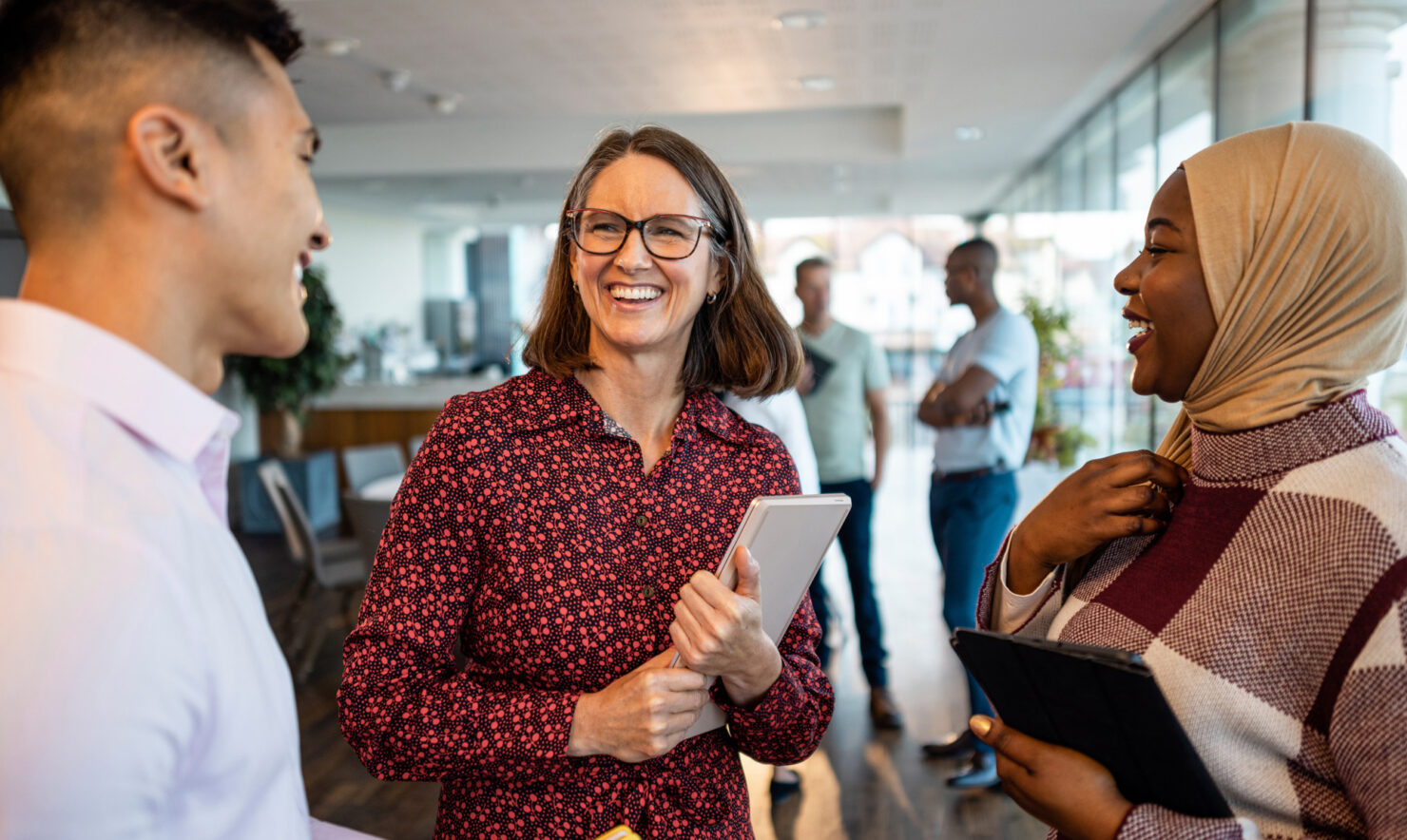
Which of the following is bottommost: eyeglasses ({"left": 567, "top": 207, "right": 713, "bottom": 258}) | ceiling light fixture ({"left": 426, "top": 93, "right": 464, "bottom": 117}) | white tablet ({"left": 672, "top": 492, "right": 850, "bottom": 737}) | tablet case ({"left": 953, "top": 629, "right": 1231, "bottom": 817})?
tablet case ({"left": 953, "top": 629, "right": 1231, "bottom": 817})

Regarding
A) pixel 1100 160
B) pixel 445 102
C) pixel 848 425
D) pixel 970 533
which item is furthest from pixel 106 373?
pixel 1100 160

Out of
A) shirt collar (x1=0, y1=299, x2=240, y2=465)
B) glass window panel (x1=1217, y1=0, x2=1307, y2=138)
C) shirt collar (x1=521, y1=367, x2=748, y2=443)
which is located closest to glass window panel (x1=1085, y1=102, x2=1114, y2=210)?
glass window panel (x1=1217, y1=0, x2=1307, y2=138)

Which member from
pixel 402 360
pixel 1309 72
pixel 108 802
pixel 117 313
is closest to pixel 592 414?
pixel 117 313

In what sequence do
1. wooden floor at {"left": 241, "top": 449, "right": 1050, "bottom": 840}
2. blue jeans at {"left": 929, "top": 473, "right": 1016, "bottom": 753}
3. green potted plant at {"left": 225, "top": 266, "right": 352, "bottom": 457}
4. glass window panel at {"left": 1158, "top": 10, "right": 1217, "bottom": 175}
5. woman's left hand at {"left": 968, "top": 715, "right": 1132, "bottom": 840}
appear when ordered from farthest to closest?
green potted plant at {"left": 225, "top": 266, "right": 352, "bottom": 457}
glass window panel at {"left": 1158, "top": 10, "right": 1217, "bottom": 175}
blue jeans at {"left": 929, "top": 473, "right": 1016, "bottom": 753}
wooden floor at {"left": 241, "top": 449, "right": 1050, "bottom": 840}
woman's left hand at {"left": 968, "top": 715, "right": 1132, "bottom": 840}

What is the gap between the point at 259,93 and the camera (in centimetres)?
71

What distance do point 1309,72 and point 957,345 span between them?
158 cm

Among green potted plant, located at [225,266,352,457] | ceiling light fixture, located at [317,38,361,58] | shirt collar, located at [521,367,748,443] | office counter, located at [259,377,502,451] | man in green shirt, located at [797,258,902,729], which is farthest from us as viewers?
office counter, located at [259,377,502,451]

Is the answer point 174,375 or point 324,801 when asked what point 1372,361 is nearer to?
point 174,375

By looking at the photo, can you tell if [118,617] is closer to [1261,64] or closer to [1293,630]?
[1293,630]

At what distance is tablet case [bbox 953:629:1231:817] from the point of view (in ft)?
2.95

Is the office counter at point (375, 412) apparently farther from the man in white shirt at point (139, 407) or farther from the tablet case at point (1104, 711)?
the man in white shirt at point (139, 407)

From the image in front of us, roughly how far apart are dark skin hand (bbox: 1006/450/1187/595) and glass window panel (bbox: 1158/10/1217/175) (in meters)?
4.00

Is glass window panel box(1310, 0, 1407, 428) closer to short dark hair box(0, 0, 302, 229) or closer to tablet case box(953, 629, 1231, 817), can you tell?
tablet case box(953, 629, 1231, 817)

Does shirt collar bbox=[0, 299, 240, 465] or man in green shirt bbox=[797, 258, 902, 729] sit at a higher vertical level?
shirt collar bbox=[0, 299, 240, 465]
